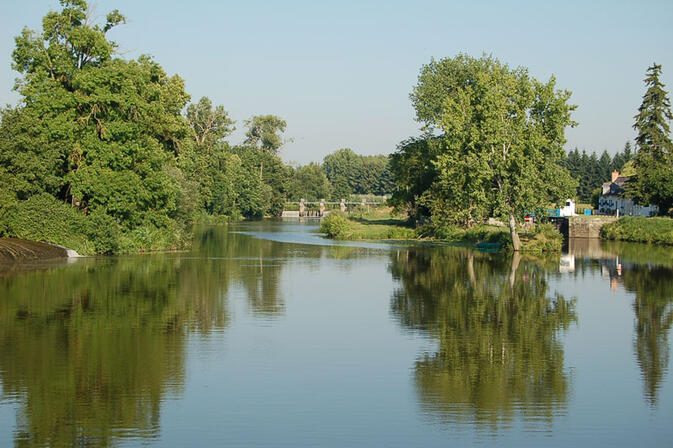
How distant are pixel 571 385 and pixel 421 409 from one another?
159 inches

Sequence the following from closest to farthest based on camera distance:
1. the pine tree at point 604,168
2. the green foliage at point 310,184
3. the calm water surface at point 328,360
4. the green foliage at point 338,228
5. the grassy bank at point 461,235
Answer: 1. the calm water surface at point 328,360
2. the grassy bank at point 461,235
3. the green foliage at point 338,228
4. the pine tree at point 604,168
5. the green foliage at point 310,184

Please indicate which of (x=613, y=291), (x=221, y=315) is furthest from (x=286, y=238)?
(x=221, y=315)

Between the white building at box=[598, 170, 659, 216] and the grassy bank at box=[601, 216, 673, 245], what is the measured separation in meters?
14.4

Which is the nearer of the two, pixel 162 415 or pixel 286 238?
pixel 162 415

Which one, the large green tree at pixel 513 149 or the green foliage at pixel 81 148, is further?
the large green tree at pixel 513 149

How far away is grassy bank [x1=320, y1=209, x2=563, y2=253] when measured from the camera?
53031mm

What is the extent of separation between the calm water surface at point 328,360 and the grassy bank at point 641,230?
1223 inches

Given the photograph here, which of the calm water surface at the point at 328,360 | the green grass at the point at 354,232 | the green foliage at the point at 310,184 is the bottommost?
the calm water surface at the point at 328,360

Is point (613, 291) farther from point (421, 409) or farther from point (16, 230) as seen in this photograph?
point (16, 230)

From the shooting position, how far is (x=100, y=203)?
4262 cm

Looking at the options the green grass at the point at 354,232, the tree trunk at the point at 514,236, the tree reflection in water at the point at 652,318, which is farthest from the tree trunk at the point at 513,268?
the green grass at the point at 354,232

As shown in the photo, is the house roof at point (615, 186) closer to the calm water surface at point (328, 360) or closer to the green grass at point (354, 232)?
the green grass at point (354, 232)

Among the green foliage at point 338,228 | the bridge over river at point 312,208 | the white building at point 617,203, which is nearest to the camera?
the green foliage at point 338,228

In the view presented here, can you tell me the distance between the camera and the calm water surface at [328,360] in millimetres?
13320
